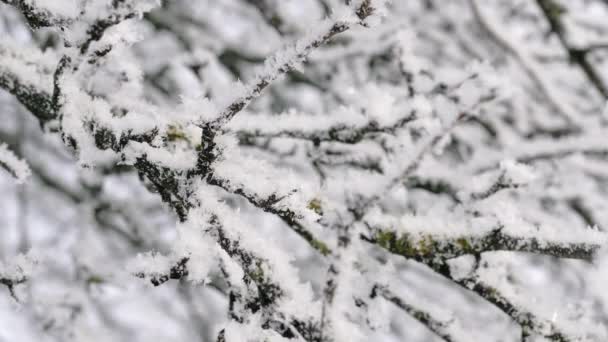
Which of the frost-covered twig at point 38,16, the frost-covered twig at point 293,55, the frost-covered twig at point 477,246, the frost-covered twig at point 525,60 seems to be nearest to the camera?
the frost-covered twig at point 293,55

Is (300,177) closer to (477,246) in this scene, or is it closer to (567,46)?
(477,246)

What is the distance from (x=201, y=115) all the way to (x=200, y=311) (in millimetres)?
3170

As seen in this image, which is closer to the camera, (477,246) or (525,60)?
(477,246)

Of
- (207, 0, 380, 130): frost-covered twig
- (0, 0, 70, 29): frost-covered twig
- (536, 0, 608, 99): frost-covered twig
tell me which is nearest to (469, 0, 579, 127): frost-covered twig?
(536, 0, 608, 99): frost-covered twig

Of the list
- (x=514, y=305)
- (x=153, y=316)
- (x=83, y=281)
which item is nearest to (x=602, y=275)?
(x=514, y=305)

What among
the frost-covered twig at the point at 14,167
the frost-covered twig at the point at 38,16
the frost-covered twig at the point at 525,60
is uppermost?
the frost-covered twig at the point at 525,60

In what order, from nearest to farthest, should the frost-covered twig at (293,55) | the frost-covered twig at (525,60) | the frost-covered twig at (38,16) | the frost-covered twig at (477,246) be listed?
the frost-covered twig at (293,55), the frost-covered twig at (38,16), the frost-covered twig at (477,246), the frost-covered twig at (525,60)

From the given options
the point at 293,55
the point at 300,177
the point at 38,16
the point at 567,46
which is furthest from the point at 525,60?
the point at 38,16

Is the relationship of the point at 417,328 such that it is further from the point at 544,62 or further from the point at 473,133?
the point at 544,62

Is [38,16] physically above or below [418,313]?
above

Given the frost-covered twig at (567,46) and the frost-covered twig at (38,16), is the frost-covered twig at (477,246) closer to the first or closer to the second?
the frost-covered twig at (38,16)

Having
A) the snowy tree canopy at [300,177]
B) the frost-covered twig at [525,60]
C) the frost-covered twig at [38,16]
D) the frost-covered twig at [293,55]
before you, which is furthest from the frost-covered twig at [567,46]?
the frost-covered twig at [38,16]

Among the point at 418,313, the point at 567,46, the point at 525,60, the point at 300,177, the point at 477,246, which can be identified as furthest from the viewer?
the point at 525,60

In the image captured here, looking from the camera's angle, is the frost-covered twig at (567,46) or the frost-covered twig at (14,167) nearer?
the frost-covered twig at (14,167)
